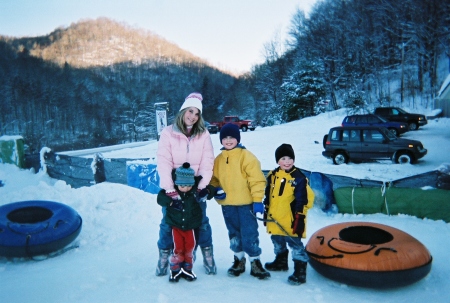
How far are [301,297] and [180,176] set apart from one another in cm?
163

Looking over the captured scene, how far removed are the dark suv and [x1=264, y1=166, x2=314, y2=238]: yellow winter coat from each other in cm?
970

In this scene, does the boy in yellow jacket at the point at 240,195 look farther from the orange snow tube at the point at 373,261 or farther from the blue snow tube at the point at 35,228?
the blue snow tube at the point at 35,228

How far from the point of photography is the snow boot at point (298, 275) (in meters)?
3.13

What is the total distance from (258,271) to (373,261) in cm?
115

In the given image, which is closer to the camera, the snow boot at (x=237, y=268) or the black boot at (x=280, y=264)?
the snow boot at (x=237, y=268)

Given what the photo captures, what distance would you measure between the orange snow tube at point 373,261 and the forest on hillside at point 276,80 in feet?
81.9

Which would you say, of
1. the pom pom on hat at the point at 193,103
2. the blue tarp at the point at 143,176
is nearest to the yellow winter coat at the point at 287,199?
the pom pom on hat at the point at 193,103

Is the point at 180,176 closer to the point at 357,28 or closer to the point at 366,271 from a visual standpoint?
the point at 366,271

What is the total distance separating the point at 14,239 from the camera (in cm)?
382

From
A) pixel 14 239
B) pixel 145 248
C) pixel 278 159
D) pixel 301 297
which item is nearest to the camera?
pixel 301 297

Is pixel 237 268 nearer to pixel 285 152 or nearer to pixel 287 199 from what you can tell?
pixel 287 199

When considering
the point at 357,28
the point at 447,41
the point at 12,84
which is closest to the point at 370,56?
the point at 357,28

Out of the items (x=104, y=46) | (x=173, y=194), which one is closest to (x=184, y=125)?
(x=173, y=194)

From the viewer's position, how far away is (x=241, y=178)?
3.33 meters
